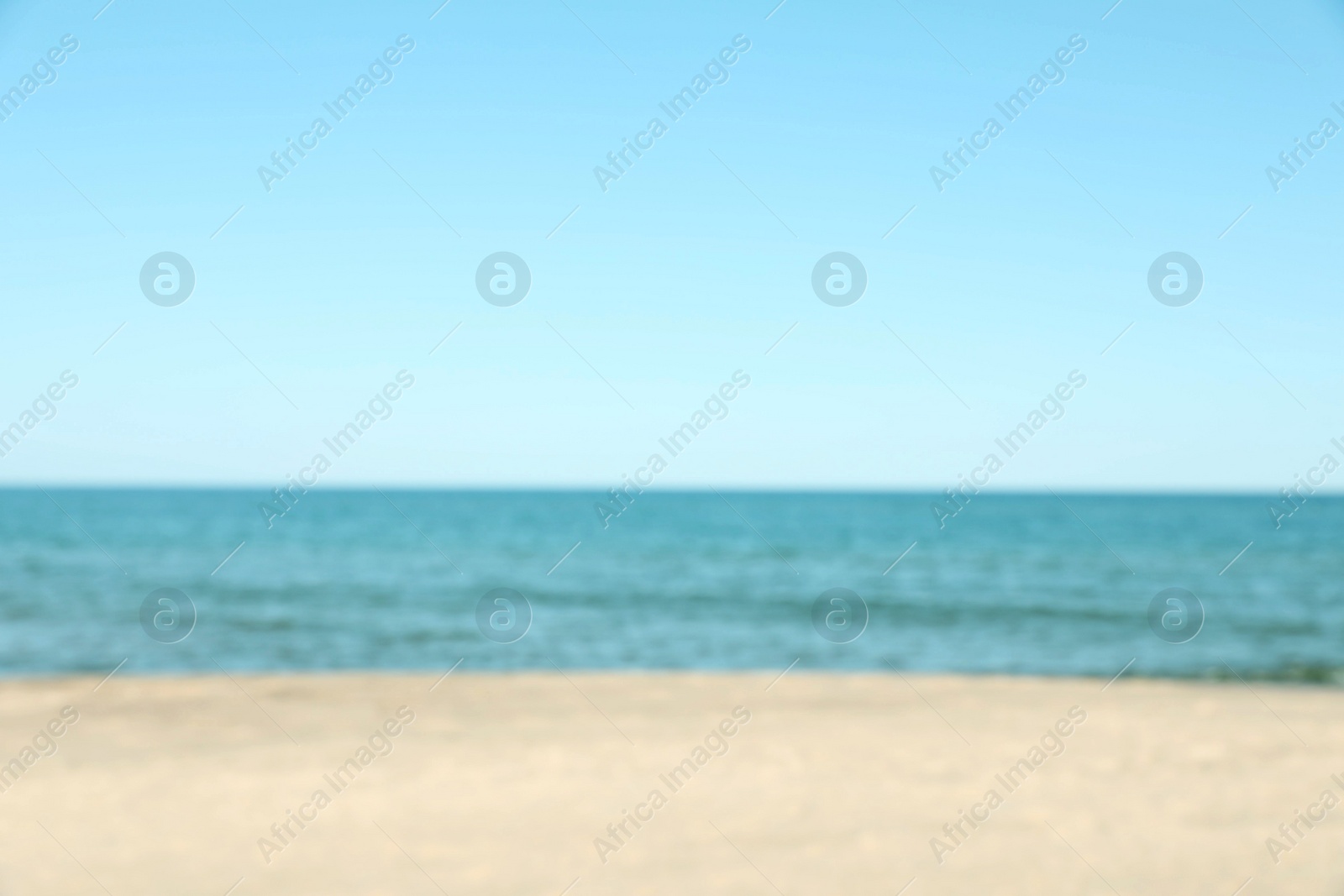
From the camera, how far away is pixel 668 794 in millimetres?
6430

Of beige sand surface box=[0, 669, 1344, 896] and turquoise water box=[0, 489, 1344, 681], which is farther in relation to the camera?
turquoise water box=[0, 489, 1344, 681]

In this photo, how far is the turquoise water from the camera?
14.6 m

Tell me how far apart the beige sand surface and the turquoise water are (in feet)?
14.6

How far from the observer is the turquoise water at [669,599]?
14.6 m

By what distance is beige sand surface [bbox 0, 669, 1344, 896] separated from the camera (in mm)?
5023

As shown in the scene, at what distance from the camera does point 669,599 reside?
72.7ft

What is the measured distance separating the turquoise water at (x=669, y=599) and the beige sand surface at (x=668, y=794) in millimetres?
4451

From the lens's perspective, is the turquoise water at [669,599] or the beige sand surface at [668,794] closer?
the beige sand surface at [668,794]

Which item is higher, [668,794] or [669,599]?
[668,794]

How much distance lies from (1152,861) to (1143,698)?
552cm

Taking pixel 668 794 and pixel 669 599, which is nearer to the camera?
pixel 668 794

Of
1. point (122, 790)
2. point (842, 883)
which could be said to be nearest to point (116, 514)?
point (122, 790)

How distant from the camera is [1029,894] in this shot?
187 inches

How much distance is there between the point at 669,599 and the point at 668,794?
15790 millimetres
